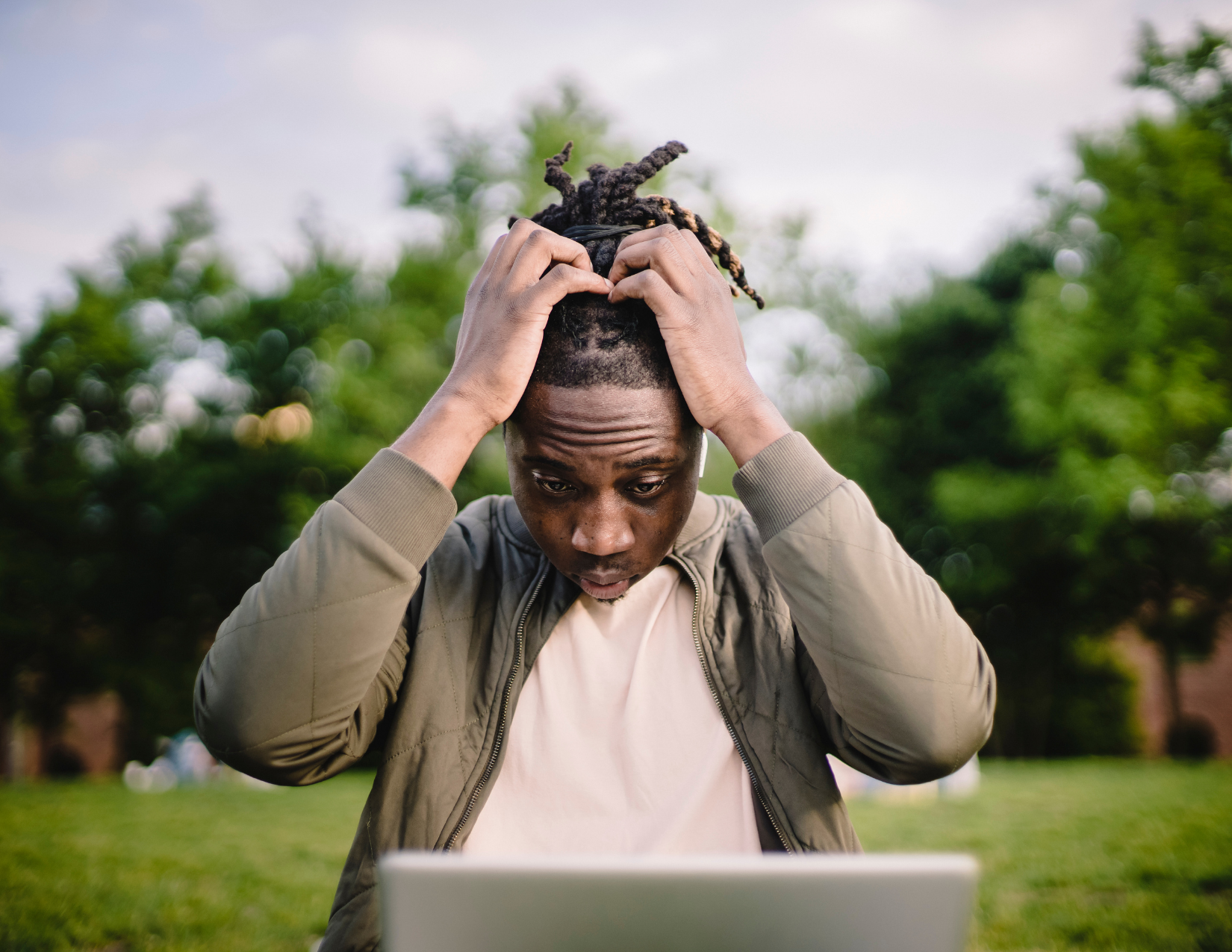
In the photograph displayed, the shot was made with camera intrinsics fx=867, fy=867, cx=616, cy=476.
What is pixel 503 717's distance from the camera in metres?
1.79

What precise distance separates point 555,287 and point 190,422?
20.7m

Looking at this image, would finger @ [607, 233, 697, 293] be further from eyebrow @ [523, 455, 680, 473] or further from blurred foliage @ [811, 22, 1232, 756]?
blurred foliage @ [811, 22, 1232, 756]

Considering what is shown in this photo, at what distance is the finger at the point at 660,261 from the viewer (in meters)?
1.79

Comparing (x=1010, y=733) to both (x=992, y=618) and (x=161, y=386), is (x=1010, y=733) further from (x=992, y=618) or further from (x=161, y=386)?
(x=161, y=386)

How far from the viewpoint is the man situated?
1585 millimetres

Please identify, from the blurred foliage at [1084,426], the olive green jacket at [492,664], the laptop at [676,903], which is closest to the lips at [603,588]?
the olive green jacket at [492,664]

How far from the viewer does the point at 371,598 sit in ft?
5.19

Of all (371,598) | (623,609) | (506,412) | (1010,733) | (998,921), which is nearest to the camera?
(371,598)

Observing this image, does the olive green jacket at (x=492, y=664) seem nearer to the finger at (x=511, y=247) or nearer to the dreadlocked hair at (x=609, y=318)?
the dreadlocked hair at (x=609, y=318)

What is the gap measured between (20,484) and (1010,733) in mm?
21897

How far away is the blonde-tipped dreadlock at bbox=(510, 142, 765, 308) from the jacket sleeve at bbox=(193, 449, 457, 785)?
29.0 inches

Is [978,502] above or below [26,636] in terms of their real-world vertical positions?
above

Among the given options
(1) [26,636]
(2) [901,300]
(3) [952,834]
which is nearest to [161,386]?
(1) [26,636]

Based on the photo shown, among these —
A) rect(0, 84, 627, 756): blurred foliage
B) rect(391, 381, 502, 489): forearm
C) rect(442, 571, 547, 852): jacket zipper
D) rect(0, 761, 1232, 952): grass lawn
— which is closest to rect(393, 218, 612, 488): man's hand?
rect(391, 381, 502, 489): forearm
